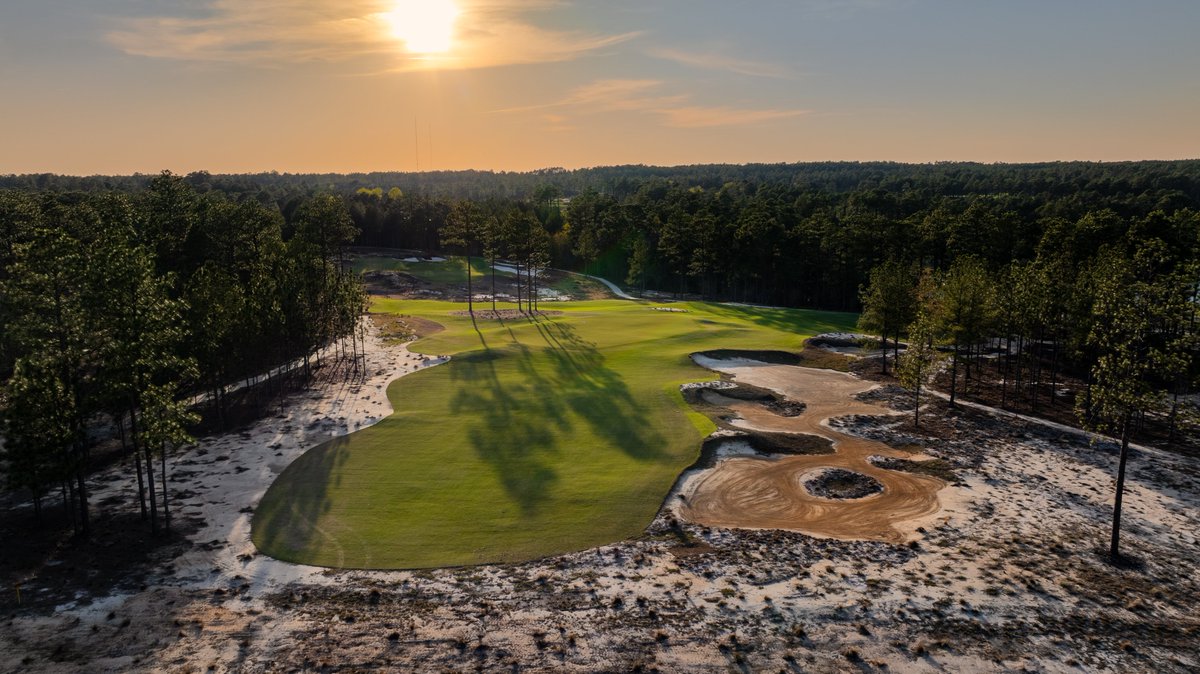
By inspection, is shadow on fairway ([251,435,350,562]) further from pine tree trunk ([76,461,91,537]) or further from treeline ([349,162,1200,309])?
treeline ([349,162,1200,309])

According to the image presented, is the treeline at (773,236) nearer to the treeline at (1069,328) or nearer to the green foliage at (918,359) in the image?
the treeline at (1069,328)

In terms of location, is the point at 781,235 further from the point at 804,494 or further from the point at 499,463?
the point at 499,463

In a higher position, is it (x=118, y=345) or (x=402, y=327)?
(x=118, y=345)

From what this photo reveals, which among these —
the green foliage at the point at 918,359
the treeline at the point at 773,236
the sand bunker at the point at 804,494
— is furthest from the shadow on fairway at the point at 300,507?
the treeline at the point at 773,236

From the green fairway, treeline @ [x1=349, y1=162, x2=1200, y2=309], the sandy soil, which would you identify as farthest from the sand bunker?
treeline @ [x1=349, y1=162, x2=1200, y2=309]

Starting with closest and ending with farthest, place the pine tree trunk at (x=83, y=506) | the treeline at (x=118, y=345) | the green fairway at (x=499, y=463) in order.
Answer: the treeline at (x=118, y=345) → the pine tree trunk at (x=83, y=506) → the green fairway at (x=499, y=463)

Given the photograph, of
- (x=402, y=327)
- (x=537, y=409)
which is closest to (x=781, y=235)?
(x=402, y=327)
